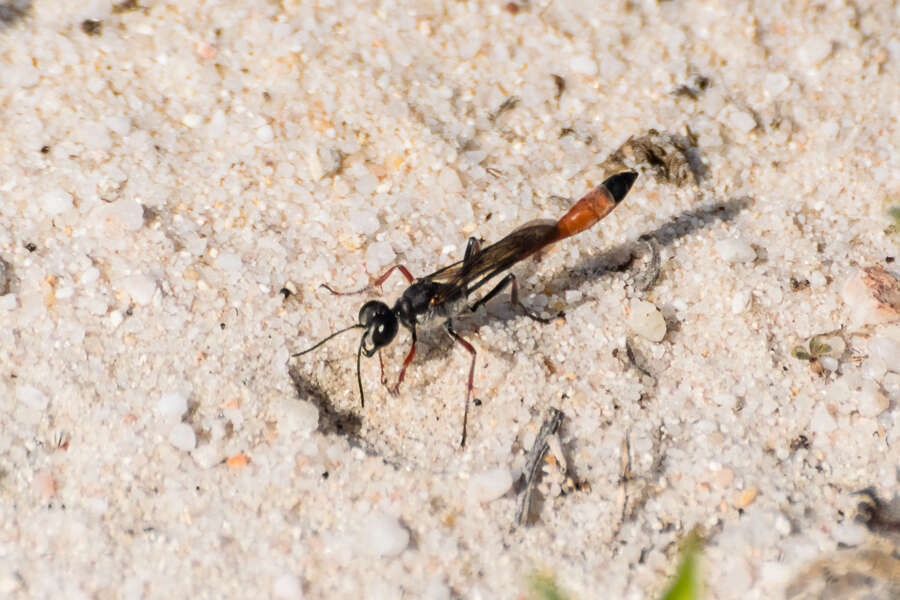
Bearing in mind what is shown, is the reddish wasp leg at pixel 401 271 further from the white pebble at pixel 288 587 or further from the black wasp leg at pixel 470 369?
the white pebble at pixel 288 587

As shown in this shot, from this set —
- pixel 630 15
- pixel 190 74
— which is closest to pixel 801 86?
pixel 630 15

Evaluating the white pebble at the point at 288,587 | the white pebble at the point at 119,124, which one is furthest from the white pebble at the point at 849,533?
the white pebble at the point at 119,124

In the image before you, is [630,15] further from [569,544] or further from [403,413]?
[569,544]

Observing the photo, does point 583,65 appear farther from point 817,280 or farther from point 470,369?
point 470,369

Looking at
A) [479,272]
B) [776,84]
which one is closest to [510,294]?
[479,272]

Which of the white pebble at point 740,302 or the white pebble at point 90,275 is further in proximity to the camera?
the white pebble at point 740,302

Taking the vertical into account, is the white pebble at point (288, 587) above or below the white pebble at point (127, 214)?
below

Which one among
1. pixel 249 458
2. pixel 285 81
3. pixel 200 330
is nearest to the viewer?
pixel 249 458
